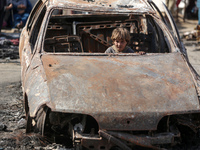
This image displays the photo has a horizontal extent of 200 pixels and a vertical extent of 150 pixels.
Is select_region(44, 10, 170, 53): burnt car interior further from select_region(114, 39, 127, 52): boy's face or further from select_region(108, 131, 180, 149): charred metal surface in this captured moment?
select_region(108, 131, 180, 149): charred metal surface

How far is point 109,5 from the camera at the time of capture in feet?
17.3

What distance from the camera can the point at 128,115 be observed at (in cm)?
347

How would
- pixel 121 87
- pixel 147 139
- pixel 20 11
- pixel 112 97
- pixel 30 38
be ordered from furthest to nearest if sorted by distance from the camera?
pixel 20 11, pixel 30 38, pixel 121 87, pixel 112 97, pixel 147 139

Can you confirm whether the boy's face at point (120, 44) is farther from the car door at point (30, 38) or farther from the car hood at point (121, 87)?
the car door at point (30, 38)

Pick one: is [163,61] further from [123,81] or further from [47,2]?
[47,2]

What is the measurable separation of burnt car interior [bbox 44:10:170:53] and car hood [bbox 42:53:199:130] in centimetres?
152

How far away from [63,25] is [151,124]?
358cm

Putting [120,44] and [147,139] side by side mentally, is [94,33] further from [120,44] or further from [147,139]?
[147,139]

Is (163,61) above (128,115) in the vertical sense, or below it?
above

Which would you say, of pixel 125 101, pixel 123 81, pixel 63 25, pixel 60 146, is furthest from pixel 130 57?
pixel 63 25

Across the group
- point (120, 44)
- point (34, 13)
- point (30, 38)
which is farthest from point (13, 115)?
point (34, 13)

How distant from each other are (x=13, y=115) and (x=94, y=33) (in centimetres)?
213

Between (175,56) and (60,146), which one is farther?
(175,56)

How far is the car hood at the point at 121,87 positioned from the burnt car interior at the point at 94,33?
1524mm
